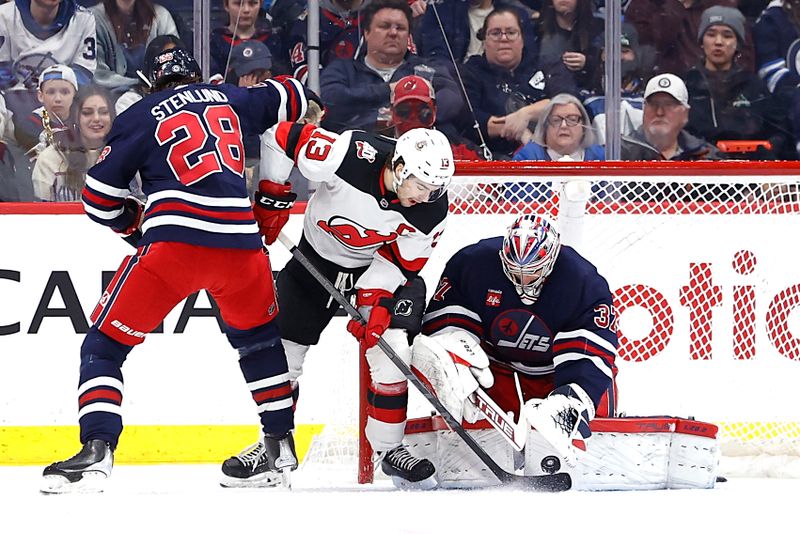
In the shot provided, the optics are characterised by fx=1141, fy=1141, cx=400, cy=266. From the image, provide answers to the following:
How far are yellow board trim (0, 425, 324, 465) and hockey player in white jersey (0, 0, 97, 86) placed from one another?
1.30 metres

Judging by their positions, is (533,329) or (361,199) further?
(533,329)

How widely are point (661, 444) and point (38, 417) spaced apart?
83.3 inches

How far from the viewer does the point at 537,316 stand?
3244mm

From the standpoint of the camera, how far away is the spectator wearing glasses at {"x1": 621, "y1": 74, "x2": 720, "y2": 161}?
439 centimetres

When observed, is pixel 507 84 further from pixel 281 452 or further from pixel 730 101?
pixel 281 452

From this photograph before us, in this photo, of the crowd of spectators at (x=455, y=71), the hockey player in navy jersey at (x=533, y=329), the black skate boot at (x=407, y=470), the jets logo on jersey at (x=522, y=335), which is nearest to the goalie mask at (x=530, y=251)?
the hockey player in navy jersey at (x=533, y=329)

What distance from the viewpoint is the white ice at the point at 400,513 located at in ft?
7.67

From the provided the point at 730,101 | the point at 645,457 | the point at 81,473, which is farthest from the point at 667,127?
the point at 81,473

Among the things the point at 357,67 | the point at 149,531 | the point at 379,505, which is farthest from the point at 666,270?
the point at 149,531

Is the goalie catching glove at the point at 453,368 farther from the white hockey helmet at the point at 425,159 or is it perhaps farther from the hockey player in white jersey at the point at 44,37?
the hockey player in white jersey at the point at 44,37

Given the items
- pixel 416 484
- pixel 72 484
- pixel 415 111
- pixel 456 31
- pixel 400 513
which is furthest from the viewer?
pixel 456 31

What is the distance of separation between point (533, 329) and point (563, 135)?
4.48 feet

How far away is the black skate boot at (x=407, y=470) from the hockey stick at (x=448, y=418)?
13cm

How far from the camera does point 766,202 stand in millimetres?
3812
